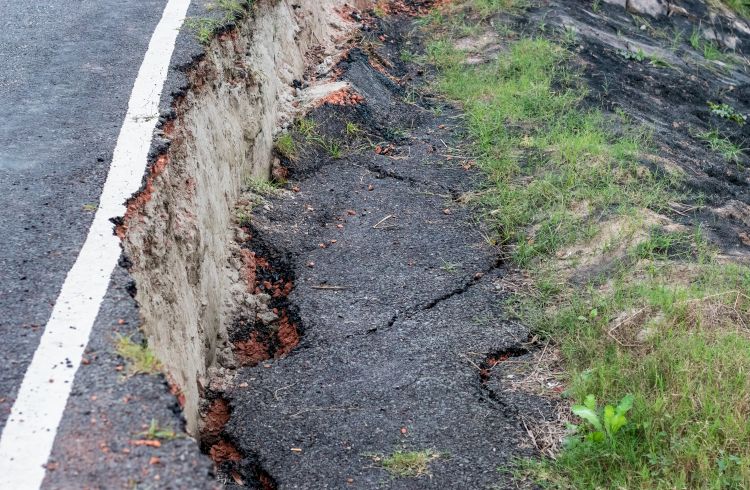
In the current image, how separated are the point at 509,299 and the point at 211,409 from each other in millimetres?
1902

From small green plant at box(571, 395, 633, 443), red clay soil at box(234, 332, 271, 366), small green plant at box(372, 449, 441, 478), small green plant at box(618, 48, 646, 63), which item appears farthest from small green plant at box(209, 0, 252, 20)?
small green plant at box(618, 48, 646, 63)

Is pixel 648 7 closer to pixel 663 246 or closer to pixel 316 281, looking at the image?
pixel 663 246

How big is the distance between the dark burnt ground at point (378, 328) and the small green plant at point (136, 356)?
1.03 meters

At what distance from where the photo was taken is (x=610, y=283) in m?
4.80

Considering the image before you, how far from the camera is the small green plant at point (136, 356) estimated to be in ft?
8.93

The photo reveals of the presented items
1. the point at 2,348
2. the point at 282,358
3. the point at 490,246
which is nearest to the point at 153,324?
the point at 2,348

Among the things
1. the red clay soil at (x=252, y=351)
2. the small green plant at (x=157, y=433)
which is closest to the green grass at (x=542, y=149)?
the red clay soil at (x=252, y=351)

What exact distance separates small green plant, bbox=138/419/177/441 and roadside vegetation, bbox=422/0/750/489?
5.82 ft

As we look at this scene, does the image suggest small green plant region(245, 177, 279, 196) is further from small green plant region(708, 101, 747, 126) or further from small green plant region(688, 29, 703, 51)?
small green plant region(688, 29, 703, 51)

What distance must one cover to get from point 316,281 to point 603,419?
1.94 metres

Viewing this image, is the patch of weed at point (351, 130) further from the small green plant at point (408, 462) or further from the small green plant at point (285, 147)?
the small green plant at point (408, 462)

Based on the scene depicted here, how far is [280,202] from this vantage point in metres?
5.70

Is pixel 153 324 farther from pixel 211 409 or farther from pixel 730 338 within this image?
pixel 730 338

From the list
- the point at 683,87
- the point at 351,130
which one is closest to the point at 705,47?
the point at 683,87
